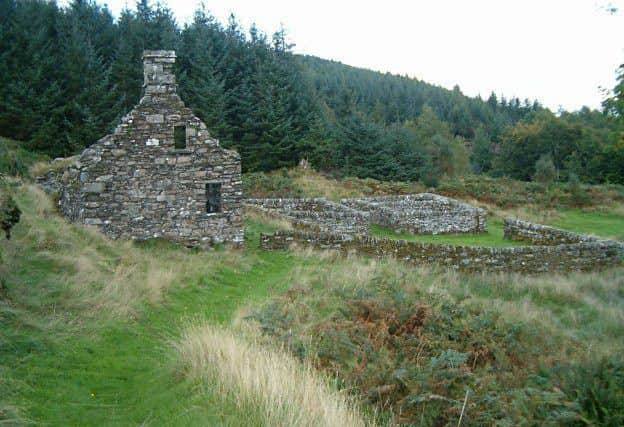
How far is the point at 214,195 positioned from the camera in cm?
1647

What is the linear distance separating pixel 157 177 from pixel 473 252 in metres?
9.76

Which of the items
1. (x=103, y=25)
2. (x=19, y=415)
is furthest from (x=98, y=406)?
(x=103, y=25)

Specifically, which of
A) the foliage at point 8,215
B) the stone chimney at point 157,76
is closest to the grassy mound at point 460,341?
the foliage at point 8,215

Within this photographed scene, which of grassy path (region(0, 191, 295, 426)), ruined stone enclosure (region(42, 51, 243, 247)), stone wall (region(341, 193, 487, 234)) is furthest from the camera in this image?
stone wall (region(341, 193, 487, 234))

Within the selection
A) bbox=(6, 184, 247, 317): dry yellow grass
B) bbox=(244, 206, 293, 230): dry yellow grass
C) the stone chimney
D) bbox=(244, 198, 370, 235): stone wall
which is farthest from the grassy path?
bbox=(244, 198, 370, 235): stone wall

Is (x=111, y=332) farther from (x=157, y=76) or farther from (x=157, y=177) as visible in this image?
(x=157, y=76)

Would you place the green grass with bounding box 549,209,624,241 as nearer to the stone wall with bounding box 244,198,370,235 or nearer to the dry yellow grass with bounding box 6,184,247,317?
the stone wall with bounding box 244,198,370,235

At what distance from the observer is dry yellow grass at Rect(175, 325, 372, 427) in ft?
15.6

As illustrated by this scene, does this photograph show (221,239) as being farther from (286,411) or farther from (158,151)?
(286,411)

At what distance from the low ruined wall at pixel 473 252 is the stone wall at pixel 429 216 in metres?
7.89

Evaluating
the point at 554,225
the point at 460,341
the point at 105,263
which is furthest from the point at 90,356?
the point at 554,225

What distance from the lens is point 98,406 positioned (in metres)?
5.72

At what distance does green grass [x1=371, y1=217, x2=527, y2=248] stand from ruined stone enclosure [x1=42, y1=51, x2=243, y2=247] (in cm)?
864

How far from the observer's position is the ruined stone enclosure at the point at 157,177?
1492cm
